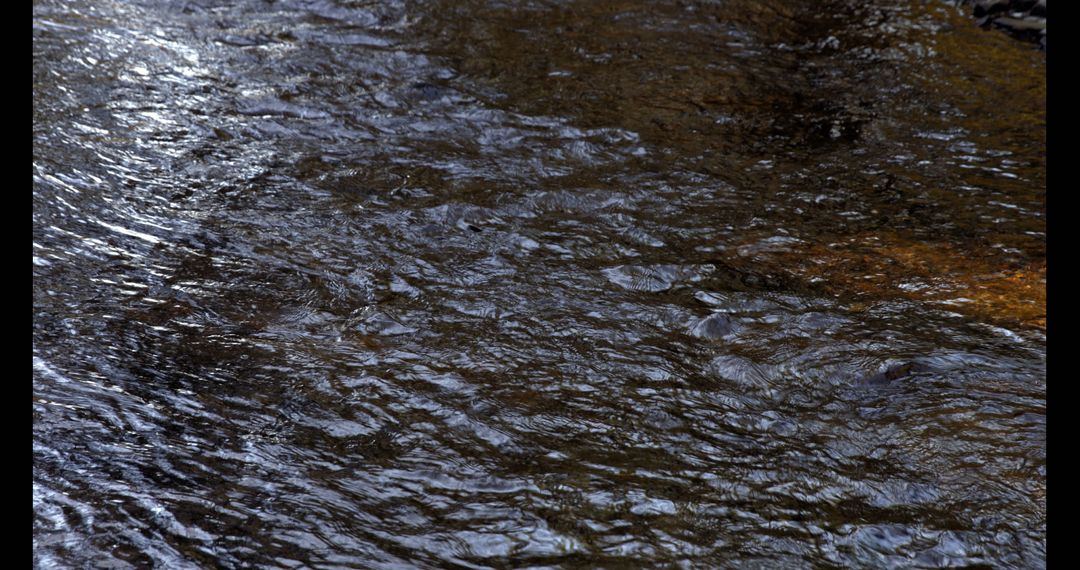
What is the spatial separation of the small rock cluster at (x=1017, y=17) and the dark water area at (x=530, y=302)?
1.12ft

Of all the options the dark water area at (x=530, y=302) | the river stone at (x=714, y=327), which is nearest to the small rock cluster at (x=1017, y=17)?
the dark water area at (x=530, y=302)

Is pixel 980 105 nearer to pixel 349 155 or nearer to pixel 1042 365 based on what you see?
pixel 1042 365

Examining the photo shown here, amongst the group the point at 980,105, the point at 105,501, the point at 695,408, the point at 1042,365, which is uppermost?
the point at 980,105

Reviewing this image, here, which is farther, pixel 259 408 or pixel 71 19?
pixel 71 19

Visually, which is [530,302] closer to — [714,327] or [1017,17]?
[714,327]

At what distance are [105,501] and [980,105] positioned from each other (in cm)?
541

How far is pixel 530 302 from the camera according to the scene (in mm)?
3869

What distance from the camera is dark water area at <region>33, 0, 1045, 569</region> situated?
8.91 ft

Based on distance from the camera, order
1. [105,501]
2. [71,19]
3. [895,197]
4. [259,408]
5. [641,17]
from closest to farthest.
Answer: [105,501] < [259,408] < [895,197] < [71,19] < [641,17]

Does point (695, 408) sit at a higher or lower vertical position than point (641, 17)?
lower

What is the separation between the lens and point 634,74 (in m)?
6.39

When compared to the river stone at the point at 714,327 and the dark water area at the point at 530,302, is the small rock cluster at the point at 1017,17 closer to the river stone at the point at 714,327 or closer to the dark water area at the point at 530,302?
the dark water area at the point at 530,302

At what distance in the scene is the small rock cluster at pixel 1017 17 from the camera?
716cm

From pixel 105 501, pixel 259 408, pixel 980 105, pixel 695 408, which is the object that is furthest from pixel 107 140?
pixel 980 105
